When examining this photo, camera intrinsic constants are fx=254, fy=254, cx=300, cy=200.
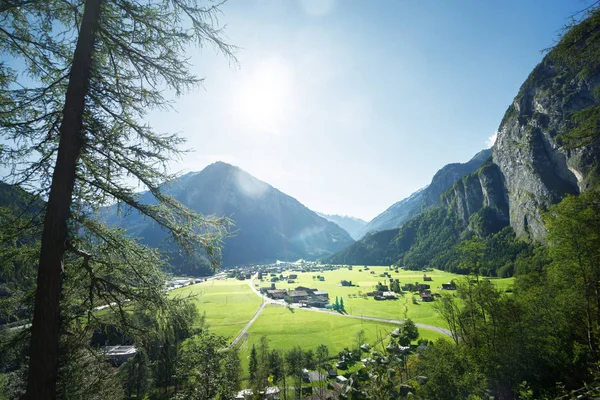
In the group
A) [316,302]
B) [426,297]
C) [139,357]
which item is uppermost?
[139,357]

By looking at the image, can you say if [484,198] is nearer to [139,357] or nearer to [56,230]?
[139,357]

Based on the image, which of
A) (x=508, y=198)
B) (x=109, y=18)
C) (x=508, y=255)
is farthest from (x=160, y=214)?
(x=508, y=198)

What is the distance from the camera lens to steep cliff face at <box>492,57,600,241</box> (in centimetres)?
9250

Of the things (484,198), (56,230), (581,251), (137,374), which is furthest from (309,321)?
(484,198)

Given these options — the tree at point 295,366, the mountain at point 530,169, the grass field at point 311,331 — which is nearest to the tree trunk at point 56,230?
the tree at point 295,366

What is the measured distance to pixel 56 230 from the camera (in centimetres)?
438

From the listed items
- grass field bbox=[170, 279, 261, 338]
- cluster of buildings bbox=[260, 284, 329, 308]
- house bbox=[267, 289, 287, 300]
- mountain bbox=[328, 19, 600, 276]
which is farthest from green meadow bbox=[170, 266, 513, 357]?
mountain bbox=[328, 19, 600, 276]

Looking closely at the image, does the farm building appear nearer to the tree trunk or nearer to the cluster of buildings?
the cluster of buildings

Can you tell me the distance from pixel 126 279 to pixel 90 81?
173 inches

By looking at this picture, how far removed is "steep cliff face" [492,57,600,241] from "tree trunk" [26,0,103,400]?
118 meters

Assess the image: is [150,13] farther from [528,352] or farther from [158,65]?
[528,352]

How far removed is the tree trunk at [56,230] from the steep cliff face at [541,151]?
118m

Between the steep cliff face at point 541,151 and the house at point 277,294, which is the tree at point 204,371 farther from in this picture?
the steep cliff face at point 541,151

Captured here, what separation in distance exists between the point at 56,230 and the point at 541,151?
154719 millimetres
